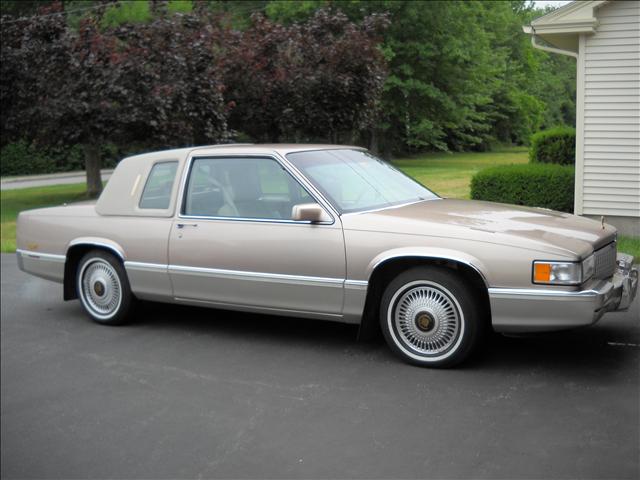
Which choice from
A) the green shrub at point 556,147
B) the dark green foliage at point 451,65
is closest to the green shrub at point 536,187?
the green shrub at point 556,147

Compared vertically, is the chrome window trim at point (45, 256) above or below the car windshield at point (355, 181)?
below

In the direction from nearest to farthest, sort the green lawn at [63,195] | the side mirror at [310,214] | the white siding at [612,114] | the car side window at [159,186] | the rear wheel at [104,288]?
the side mirror at [310,214]
the car side window at [159,186]
the rear wheel at [104,288]
the white siding at [612,114]
the green lawn at [63,195]

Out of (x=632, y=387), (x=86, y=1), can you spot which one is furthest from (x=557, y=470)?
(x=86, y=1)

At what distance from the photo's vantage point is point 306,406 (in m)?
5.05

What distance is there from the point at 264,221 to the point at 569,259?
92.5 inches

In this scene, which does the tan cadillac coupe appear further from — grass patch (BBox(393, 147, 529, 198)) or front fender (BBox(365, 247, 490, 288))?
grass patch (BBox(393, 147, 529, 198))

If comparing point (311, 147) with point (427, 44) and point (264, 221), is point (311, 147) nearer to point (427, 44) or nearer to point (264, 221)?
point (264, 221)

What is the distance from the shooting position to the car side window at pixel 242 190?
639cm

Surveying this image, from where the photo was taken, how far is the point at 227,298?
6.52m

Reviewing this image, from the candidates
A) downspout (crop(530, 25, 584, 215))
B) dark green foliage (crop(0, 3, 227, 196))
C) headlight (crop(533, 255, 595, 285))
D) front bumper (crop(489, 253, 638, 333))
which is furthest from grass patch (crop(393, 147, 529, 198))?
headlight (crop(533, 255, 595, 285))

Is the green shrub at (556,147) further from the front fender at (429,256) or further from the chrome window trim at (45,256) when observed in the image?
the chrome window trim at (45,256)

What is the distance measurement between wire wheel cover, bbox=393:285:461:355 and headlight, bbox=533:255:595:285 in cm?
64

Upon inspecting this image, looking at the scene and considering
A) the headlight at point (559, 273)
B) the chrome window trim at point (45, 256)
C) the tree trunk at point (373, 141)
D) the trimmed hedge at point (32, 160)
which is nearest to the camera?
the headlight at point (559, 273)

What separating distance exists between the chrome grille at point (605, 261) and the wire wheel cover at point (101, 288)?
4.03m
